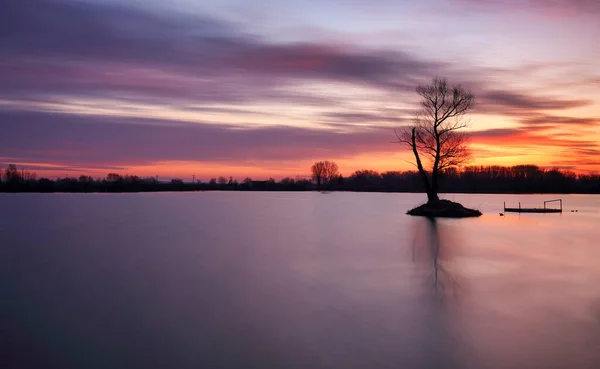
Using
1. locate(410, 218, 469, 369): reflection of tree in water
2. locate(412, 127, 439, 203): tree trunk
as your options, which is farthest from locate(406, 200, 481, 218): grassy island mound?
locate(410, 218, 469, 369): reflection of tree in water

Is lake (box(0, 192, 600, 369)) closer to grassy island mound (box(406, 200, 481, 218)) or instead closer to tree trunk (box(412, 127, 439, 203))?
grassy island mound (box(406, 200, 481, 218))

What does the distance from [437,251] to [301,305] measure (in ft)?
30.6

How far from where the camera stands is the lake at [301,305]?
7070 mm

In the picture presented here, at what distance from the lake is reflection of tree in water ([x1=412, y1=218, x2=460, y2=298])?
2.7 inches

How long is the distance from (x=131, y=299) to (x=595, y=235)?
857 inches

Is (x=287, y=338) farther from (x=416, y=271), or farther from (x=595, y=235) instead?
(x=595, y=235)

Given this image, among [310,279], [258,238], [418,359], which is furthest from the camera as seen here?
[258,238]

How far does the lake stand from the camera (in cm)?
707

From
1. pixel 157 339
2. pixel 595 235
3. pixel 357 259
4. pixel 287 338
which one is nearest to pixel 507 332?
pixel 287 338

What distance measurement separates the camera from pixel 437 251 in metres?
18.2

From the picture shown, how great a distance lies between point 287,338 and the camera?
788 cm

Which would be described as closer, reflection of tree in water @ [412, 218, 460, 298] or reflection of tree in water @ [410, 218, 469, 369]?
reflection of tree in water @ [410, 218, 469, 369]

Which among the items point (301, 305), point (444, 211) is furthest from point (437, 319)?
point (444, 211)

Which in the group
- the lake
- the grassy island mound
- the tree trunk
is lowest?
the lake
